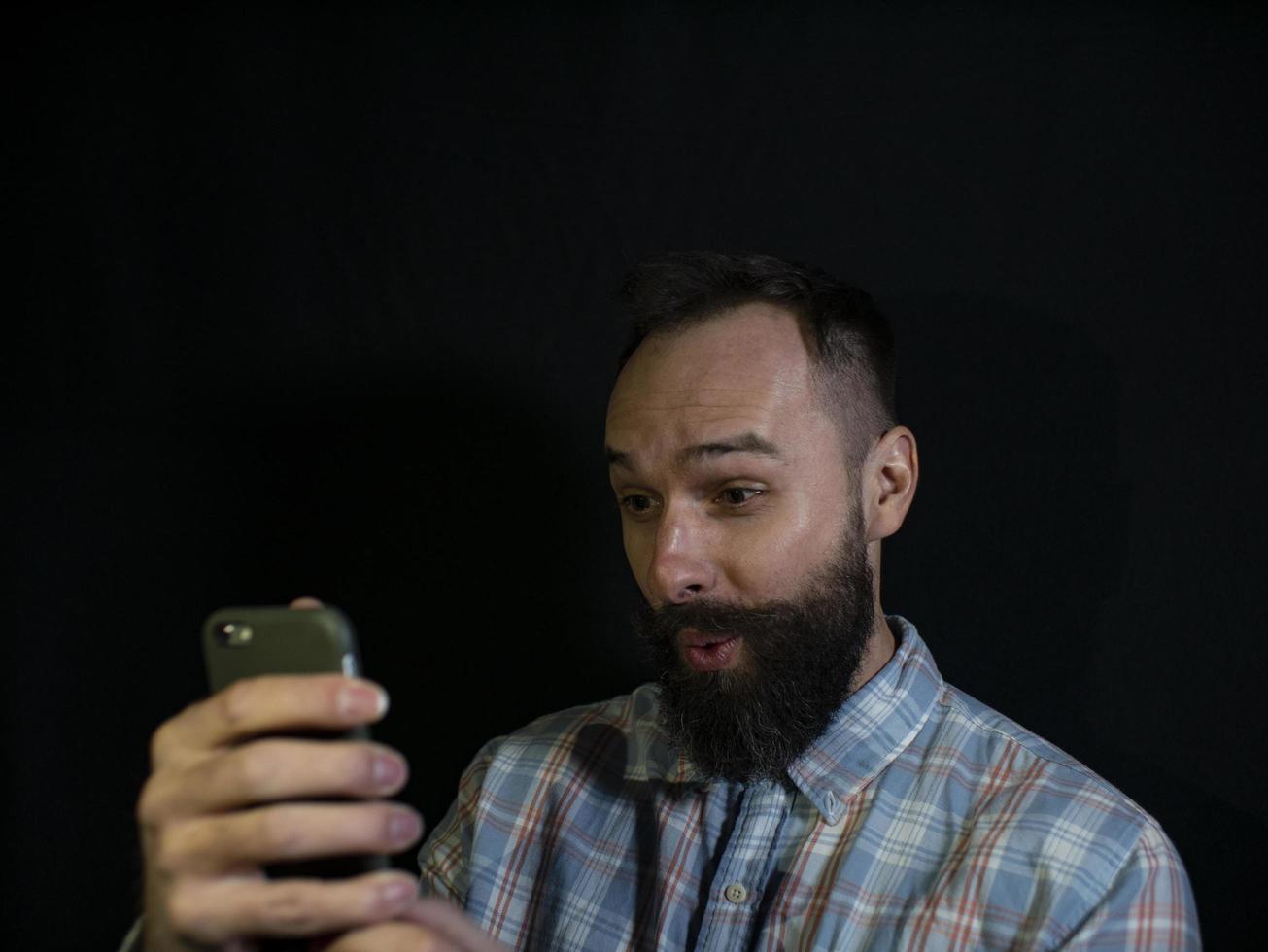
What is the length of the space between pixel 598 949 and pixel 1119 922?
0.62m

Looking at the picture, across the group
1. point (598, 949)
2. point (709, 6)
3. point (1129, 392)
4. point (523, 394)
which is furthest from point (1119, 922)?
point (709, 6)

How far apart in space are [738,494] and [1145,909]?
0.65m

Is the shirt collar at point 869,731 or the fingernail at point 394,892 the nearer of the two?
the fingernail at point 394,892

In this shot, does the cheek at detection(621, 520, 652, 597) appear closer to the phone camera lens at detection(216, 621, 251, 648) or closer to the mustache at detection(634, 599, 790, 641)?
the mustache at detection(634, 599, 790, 641)

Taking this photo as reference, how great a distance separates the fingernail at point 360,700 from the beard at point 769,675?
2.31ft

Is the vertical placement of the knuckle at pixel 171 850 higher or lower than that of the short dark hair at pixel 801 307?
lower

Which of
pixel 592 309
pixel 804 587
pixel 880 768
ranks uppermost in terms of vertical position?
pixel 592 309

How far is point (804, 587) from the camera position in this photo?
1.45m

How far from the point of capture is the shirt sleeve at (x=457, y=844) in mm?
1620

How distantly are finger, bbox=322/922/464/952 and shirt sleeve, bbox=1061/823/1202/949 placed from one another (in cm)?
74

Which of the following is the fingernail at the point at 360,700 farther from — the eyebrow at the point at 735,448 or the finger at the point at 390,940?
the eyebrow at the point at 735,448

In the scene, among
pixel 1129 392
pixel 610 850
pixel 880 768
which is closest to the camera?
pixel 880 768

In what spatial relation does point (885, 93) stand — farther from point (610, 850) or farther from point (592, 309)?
point (610, 850)

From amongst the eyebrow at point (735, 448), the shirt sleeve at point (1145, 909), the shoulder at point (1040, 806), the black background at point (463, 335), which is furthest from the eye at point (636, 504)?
the shirt sleeve at point (1145, 909)
